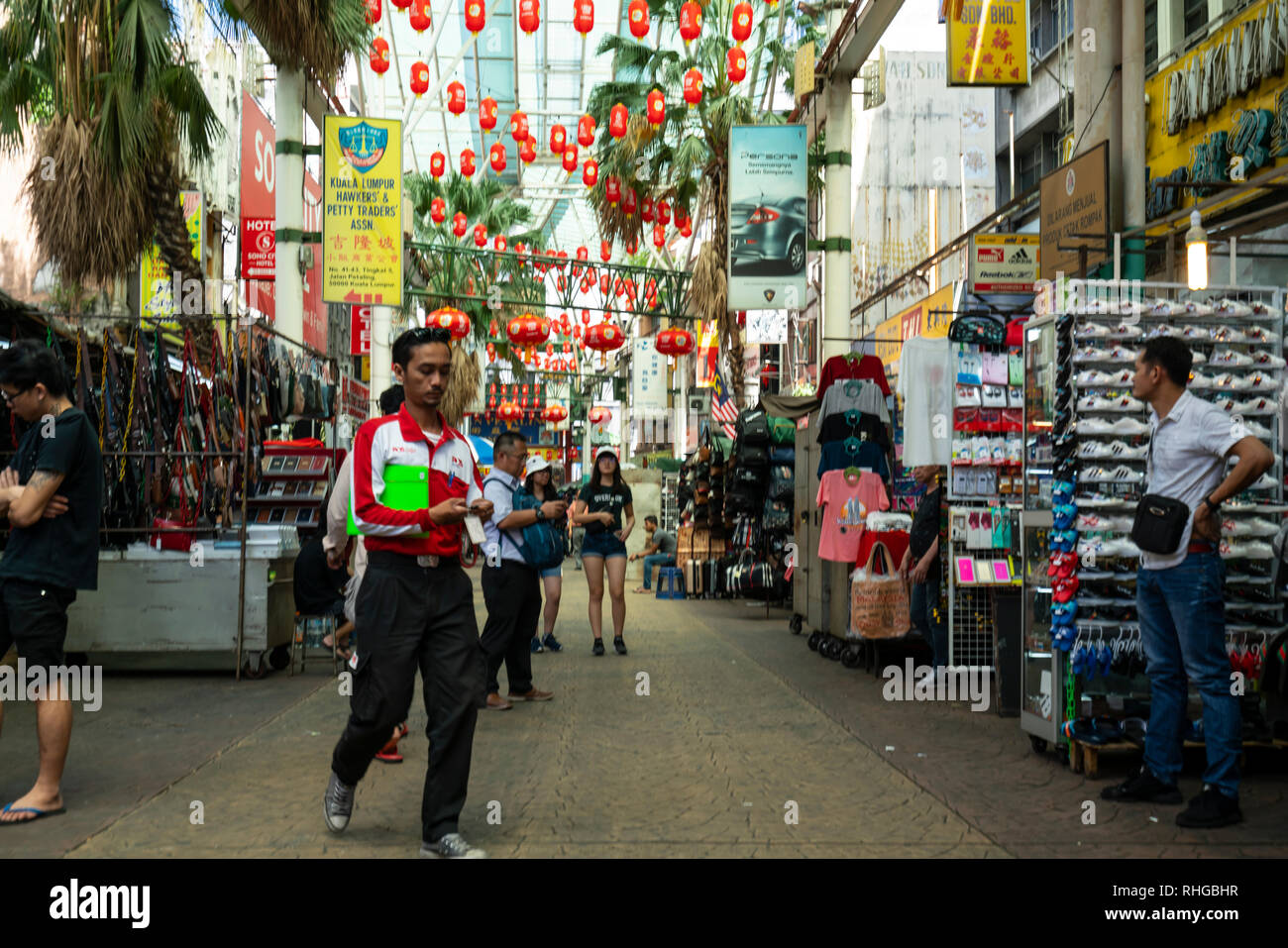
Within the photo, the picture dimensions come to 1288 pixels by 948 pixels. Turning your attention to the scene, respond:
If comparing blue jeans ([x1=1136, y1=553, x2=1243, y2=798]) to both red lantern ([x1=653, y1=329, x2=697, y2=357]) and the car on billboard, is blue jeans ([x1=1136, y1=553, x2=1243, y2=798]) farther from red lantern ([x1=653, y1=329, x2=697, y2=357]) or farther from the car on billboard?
red lantern ([x1=653, y1=329, x2=697, y2=357])

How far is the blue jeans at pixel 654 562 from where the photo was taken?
2485 centimetres

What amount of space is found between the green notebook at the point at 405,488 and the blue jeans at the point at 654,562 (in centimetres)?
1947

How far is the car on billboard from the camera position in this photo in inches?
632

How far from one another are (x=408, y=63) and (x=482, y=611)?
1706cm

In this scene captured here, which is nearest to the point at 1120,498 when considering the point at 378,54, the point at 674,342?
the point at 378,54

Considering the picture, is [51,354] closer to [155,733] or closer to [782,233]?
[155,733]

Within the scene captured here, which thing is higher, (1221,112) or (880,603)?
(1221,112)

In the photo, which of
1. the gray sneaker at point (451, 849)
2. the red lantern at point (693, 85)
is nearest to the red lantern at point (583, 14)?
the red lantern at point (693, 85)

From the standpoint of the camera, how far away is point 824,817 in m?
5.88

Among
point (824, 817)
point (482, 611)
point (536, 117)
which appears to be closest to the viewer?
point (824, 817)

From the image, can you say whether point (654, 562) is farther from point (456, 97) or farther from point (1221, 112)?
point (1221, 112)

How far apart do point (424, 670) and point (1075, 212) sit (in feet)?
22.8

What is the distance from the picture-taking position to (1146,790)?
623 cm

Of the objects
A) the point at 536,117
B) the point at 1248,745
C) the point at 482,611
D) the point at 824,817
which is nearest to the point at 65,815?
the point at 824,817
